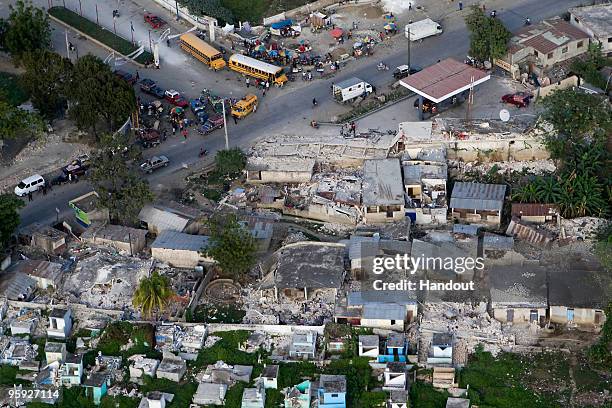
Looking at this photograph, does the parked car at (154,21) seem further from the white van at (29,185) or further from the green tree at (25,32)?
the white van at (29,185)

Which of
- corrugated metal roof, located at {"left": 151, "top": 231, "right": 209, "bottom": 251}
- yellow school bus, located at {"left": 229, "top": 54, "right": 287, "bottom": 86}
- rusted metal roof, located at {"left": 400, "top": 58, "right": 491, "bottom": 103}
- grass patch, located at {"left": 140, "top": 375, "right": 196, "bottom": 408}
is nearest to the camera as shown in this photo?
grass patch, located at {"left": 140, "top": 375, "right": 196, "bottom": 408}

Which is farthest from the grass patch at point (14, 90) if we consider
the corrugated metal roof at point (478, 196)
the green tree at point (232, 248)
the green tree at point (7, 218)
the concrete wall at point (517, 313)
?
the concrete wall at point (517, 313)

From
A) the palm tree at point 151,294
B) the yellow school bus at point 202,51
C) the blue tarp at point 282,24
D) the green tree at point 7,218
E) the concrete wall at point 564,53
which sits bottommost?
the palm tree at point 151,294

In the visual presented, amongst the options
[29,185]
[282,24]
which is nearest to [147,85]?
[282,24]

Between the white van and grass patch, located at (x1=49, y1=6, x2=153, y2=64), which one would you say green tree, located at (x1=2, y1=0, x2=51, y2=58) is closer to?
grass patch, located at (x1=49, y1=6, x2=153, y2=64)

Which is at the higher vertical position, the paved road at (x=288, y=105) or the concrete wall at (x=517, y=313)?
the paved road at (x=288, y=105)

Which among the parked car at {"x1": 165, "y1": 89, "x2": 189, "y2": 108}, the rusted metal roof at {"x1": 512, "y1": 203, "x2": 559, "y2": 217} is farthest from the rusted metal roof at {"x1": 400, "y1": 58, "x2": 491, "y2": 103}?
the parked car at {"x1": 165, "y1": 89, "x2": 189, "y2": 108}
